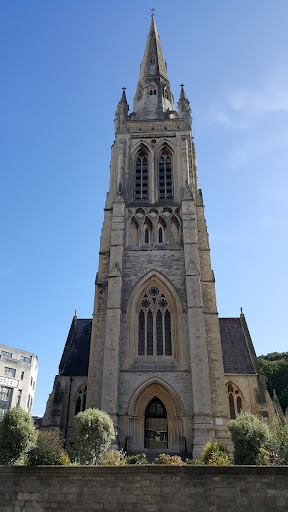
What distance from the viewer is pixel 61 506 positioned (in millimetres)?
10969

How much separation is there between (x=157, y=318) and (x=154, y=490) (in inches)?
576

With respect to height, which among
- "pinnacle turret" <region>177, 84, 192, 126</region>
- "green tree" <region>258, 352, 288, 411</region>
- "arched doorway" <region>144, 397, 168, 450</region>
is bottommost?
"arched doorway" <region>144, 397, 168, 450</region>

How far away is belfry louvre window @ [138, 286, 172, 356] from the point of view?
2425cm

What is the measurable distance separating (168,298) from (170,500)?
1544 cm

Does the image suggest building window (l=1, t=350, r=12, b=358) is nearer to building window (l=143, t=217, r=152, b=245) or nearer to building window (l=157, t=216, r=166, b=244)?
building window (l=143, t=217, r=152, b=245)

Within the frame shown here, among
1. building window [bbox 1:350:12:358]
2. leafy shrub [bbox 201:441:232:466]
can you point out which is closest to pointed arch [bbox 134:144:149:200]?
leafy shrub [bbox 201:441:232:466]

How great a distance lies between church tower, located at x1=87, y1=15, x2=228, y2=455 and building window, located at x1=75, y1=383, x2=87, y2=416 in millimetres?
3526

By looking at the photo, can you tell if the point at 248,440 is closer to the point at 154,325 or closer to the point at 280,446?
the point at 280,446

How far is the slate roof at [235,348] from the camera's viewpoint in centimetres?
2709

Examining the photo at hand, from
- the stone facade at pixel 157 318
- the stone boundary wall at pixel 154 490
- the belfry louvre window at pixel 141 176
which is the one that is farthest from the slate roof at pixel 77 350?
the stone boundary wall at pixel 154 490

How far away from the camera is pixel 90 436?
15.2 metres

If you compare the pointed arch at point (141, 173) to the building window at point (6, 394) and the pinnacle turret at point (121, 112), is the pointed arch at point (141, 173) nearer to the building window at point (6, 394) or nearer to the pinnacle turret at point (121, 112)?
the pinnacle turret at point (121, 112)

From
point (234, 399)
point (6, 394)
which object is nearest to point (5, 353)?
point (6, 394)

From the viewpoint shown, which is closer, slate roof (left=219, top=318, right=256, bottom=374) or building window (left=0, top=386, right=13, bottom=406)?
slate roof (left=219, top=318, right=256, bottom=374)
